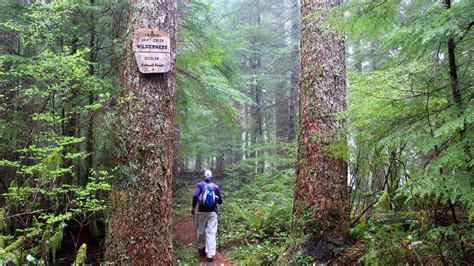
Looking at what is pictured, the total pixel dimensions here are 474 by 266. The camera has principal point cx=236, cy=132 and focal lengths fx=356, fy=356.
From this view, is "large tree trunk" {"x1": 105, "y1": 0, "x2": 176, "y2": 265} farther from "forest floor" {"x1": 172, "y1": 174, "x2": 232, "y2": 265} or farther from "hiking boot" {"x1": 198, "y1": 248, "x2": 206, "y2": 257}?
"hiking boot" {"x1": 198, "y1": 248, "x2": 206, "y2": 257}

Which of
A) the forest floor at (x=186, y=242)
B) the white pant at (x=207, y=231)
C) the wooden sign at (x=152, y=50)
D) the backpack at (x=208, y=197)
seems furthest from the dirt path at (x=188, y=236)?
the wooden sign at (x=152, y=50)

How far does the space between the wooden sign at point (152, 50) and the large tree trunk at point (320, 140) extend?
2135mm

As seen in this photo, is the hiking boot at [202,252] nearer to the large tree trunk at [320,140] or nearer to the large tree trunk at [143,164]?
the large tree trunk at [143,164]

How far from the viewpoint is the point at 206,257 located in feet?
24.3

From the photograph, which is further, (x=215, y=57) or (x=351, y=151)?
(x=215, y=57)

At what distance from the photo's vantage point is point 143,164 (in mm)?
4758

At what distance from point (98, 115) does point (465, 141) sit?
4.42 meters

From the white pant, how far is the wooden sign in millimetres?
3696

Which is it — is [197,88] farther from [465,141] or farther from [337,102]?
[465,141]

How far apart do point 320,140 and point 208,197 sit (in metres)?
3.16

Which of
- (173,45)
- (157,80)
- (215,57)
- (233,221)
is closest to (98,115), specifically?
(157,80)

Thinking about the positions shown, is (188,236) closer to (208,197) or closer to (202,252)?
(202,252)

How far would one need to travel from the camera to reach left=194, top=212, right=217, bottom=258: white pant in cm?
734

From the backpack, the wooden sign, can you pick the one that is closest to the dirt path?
the backpack
